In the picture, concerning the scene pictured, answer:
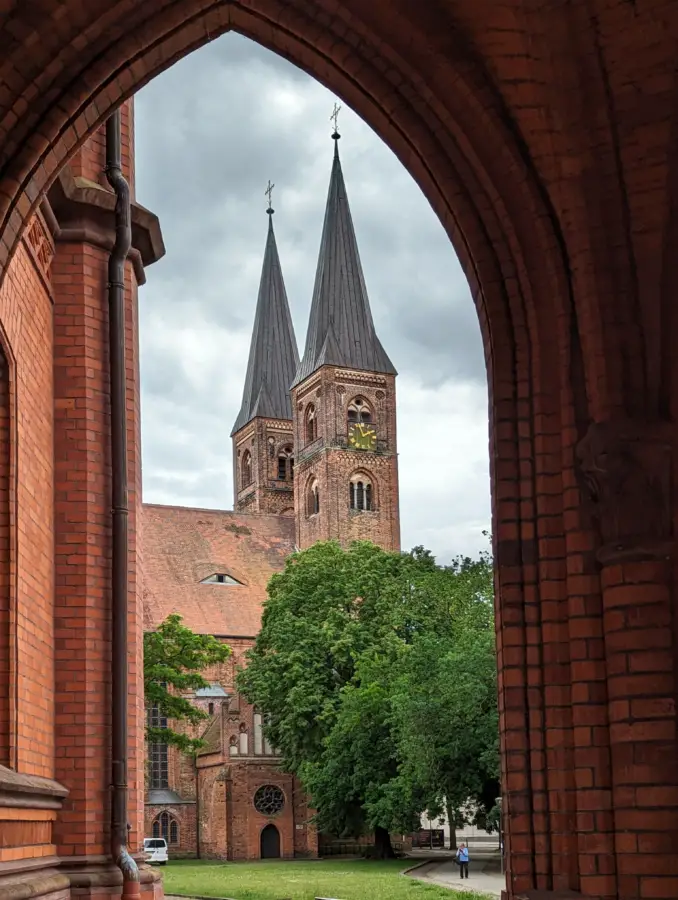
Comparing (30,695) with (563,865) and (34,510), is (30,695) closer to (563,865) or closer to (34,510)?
(34,510)

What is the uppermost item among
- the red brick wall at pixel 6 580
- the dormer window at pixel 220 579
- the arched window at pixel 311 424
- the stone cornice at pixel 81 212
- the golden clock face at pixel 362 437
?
the arched window at pixel 311 424

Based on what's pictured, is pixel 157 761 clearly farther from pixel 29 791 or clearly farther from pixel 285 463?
pixel 29 791

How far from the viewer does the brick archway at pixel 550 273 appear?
4719 millimetres

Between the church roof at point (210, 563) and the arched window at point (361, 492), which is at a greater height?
the arched window at point (361, 492)

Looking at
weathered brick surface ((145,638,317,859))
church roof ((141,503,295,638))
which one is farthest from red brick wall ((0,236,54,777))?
church roof ((141,503,295,638))

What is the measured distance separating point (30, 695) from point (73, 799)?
0.90 m

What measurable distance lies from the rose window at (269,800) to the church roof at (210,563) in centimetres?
852

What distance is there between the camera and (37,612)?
742cm

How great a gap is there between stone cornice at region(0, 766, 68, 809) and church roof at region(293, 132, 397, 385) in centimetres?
5957

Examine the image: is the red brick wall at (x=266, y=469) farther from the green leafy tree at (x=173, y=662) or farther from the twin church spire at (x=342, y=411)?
the green leafy tree at (x=173, y=662)

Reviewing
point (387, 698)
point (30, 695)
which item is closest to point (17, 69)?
point (30, 695)

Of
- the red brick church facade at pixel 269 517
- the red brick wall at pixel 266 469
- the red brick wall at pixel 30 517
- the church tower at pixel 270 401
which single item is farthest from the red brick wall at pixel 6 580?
the red brick wall at pixel 266 469

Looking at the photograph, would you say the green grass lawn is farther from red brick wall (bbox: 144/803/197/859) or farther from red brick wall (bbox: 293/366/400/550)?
red brick wall (bbox: 293/366/400/550)

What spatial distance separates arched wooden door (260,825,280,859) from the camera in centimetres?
4919
